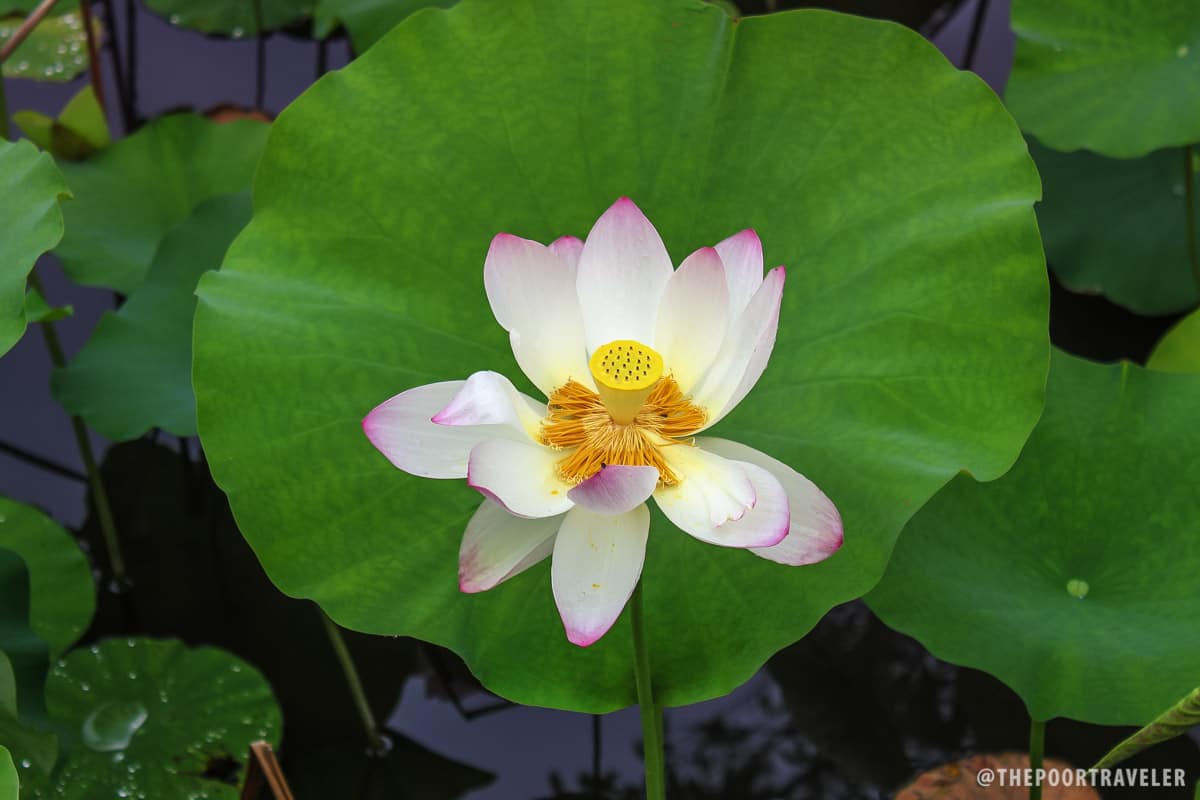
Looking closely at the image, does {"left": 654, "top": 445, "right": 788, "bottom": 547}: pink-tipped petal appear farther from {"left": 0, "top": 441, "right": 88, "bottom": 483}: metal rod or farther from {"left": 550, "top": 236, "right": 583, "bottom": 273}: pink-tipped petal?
{"left": 0, "top": 441, "right": 88, "bottom": 483}: metal rod

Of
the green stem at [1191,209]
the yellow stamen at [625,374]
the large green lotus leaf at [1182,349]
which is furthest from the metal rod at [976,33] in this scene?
the yellow stamen at [625,374]

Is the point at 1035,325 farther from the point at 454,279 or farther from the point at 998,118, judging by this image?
the point at 454,279

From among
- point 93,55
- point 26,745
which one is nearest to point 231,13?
point 93,55

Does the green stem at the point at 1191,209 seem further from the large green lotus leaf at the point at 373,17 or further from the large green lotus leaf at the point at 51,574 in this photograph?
the large green lotus leaf at the point at 51,574

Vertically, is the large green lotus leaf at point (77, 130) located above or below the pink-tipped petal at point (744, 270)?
below

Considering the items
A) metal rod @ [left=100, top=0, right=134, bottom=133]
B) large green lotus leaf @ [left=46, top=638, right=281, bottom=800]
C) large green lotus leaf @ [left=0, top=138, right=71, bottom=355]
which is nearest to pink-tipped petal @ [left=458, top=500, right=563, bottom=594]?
large green lotus leaf @ [left=0, top=138, right=71, bottom=355]
